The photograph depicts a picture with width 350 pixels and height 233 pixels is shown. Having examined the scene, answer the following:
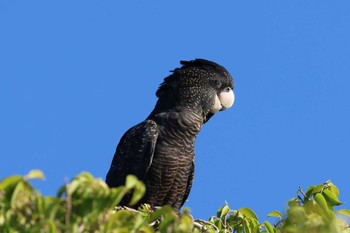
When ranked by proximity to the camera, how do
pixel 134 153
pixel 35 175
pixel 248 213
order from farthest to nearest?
pixel 134 153
pixel 248 213
pixel 35 175

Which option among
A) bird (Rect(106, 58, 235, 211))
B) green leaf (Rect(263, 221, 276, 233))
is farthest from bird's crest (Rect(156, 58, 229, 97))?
green leaf (Rect(263, 221, 276, 233))

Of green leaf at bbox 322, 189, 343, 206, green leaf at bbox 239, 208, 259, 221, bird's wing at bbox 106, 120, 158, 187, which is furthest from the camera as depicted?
bird's wing at bbox 106, 120, 158, 187

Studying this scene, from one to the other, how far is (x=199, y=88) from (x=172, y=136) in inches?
33.2

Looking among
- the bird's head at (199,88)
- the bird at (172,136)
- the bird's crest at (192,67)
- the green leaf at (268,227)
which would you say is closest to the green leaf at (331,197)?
the green leaf at (268,227)

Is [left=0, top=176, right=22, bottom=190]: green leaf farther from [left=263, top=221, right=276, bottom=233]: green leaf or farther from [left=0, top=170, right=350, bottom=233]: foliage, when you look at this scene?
[left=263, top=221, right=276, bottom=233]: green leaf

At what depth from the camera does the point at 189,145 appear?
28.4 ft

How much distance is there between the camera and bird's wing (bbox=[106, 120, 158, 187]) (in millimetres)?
8352

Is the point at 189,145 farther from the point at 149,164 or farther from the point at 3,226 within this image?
the point at 3,226

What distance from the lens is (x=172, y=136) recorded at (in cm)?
853

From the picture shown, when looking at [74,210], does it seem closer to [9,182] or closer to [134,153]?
[9,182]

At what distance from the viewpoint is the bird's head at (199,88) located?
9.05 m

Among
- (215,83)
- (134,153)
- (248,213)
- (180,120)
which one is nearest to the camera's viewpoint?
(248,213)

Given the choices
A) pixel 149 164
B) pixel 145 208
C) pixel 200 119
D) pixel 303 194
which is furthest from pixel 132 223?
pixel 200 119

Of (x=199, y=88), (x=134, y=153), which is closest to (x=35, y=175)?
(x=134, y=153)
